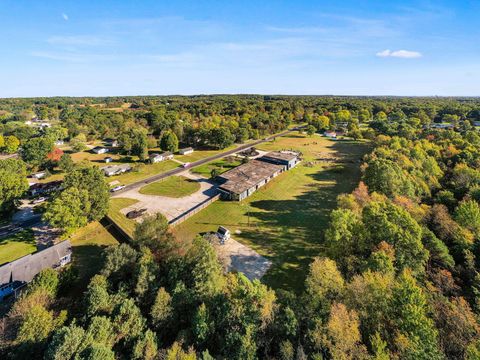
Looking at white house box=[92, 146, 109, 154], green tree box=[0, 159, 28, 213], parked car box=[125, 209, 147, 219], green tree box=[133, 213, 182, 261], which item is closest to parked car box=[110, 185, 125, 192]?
parked car box=[125, 209, 147, 219]

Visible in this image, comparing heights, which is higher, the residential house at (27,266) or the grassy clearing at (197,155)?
the grassy clearing at (197,155)

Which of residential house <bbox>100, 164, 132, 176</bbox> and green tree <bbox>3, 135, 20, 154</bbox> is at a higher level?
green tree <bbox>3, 135, 20, 154</bbox>

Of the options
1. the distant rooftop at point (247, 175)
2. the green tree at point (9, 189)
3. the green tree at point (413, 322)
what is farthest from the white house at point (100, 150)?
the green tree at point (413, 322)

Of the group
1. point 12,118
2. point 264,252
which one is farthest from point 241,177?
point 12,118

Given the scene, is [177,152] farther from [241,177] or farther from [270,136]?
[270,136]

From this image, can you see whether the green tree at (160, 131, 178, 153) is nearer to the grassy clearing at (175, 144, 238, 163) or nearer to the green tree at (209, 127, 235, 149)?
A: the grassy clearing at (175, 144, 238, 163)

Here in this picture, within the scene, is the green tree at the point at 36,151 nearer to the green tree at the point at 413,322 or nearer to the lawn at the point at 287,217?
the lawn at the point at 287,217
